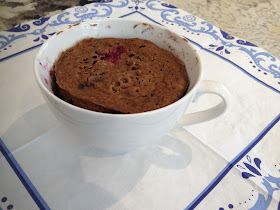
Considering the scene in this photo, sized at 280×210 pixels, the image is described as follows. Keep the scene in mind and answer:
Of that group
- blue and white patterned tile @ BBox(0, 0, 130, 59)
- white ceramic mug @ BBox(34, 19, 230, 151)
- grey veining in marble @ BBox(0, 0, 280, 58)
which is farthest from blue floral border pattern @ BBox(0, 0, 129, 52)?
white ceramic mug @ BBox(34, 19, 230, 151)

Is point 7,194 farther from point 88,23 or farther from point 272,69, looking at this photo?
point 272,69

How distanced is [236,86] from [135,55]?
36 centimetres

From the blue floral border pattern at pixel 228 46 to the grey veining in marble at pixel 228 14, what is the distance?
0.51ft

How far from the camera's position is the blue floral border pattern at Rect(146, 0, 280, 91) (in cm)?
84

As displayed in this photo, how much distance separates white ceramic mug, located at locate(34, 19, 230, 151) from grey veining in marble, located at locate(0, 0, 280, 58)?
61cm

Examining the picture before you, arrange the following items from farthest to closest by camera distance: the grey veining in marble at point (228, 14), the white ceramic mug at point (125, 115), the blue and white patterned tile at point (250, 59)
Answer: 1. the grey veining in marble at point (228, 14)
2. the blue and white patterned tile at point (250, 59)
3. the white ceramic mug at point (125, 115)

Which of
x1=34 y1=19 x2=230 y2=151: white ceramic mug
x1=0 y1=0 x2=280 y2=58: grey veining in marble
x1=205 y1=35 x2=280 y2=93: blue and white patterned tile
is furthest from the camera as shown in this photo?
x1=0 y1=0 x2=280 y2=58: grey veining in marble

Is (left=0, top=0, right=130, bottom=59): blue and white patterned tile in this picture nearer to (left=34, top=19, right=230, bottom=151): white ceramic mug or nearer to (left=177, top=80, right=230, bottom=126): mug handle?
(left=34, top=19, right=230, bottom=151): white ceramic mug

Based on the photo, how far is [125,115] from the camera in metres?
0.41

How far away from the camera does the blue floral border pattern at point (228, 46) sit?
84cm

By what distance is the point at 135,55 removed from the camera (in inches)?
24.2

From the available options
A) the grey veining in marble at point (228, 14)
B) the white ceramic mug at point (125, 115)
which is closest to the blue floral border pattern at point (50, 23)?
the grey veining in marble at point (228, 14)

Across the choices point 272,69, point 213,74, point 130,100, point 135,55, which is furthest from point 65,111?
point 272,69

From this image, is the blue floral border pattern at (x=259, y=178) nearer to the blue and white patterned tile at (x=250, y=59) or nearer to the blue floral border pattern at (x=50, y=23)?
the blue and white patterned tile at (x=250, y=59)
